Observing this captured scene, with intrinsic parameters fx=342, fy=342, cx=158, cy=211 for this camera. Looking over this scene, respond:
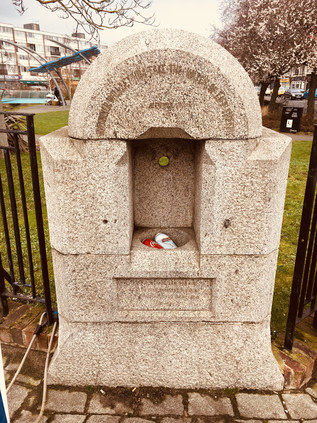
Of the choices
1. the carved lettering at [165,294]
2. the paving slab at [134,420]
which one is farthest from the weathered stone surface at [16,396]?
the carved lettering at [165,294]

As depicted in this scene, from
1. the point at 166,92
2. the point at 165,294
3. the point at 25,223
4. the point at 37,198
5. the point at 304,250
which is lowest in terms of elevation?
the point at 165,294

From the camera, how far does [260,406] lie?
2.50 metres

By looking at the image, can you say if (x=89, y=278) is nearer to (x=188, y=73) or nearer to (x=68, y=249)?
(x=68, y=249)

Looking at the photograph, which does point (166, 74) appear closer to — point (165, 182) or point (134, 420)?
point (165, 182)

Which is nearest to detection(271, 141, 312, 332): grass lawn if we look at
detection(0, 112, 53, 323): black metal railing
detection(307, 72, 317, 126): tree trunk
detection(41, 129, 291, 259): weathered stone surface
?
detection(41, 129, 291, 259): weathered stone surface

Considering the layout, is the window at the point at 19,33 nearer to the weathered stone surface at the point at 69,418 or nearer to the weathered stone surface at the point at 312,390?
the weathered stone surface at the point at 69,418

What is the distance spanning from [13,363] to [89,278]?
116cm

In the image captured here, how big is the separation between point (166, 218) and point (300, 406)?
1.70 m

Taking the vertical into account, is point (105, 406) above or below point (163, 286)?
below

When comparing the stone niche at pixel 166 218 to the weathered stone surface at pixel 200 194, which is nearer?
the stone niche at pixel 166 218

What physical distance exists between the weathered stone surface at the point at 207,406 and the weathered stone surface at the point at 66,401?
797 millimetres

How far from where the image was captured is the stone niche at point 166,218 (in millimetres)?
2023

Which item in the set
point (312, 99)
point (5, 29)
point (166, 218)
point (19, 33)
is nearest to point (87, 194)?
point (166, 218)

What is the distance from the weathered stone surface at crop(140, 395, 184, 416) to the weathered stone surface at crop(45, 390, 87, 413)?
45cm
